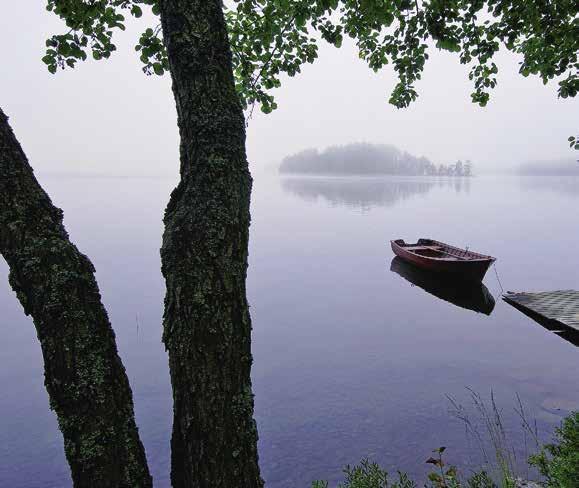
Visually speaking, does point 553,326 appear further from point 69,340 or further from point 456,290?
point 69,340

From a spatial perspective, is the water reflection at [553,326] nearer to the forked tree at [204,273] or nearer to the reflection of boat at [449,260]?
the reflection of boat at [449,260]

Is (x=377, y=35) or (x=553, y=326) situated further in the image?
(x=553, y=326)

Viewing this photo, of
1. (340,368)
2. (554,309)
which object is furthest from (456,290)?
(340,368)

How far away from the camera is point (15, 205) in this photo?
2.12 meters

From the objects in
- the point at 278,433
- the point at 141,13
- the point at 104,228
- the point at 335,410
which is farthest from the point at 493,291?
the point at 104,228

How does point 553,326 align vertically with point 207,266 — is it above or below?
below

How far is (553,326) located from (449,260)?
669cm

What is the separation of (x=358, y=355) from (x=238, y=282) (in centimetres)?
1519

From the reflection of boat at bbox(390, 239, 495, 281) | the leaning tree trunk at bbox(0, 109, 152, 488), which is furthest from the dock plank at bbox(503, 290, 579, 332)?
the leaning tree trunk at bbox(0, 109, 152, 488)

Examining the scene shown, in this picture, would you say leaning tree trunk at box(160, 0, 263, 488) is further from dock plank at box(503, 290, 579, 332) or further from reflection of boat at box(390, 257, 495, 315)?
reflection of boat at box(390, 257, 495, 315)

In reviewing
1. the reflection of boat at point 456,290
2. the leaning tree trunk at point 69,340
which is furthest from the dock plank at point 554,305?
the leaning tree trunk at point 69,340

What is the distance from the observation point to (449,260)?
23.5 m

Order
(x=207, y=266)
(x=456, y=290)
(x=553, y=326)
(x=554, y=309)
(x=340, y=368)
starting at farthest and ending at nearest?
(x=456, y=290)
(x=554, y=309)
(x=553, y=326)
(x=340, y=368)
(x=207, y=266)

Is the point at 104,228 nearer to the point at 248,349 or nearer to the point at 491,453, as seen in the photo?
the point at 491,453
